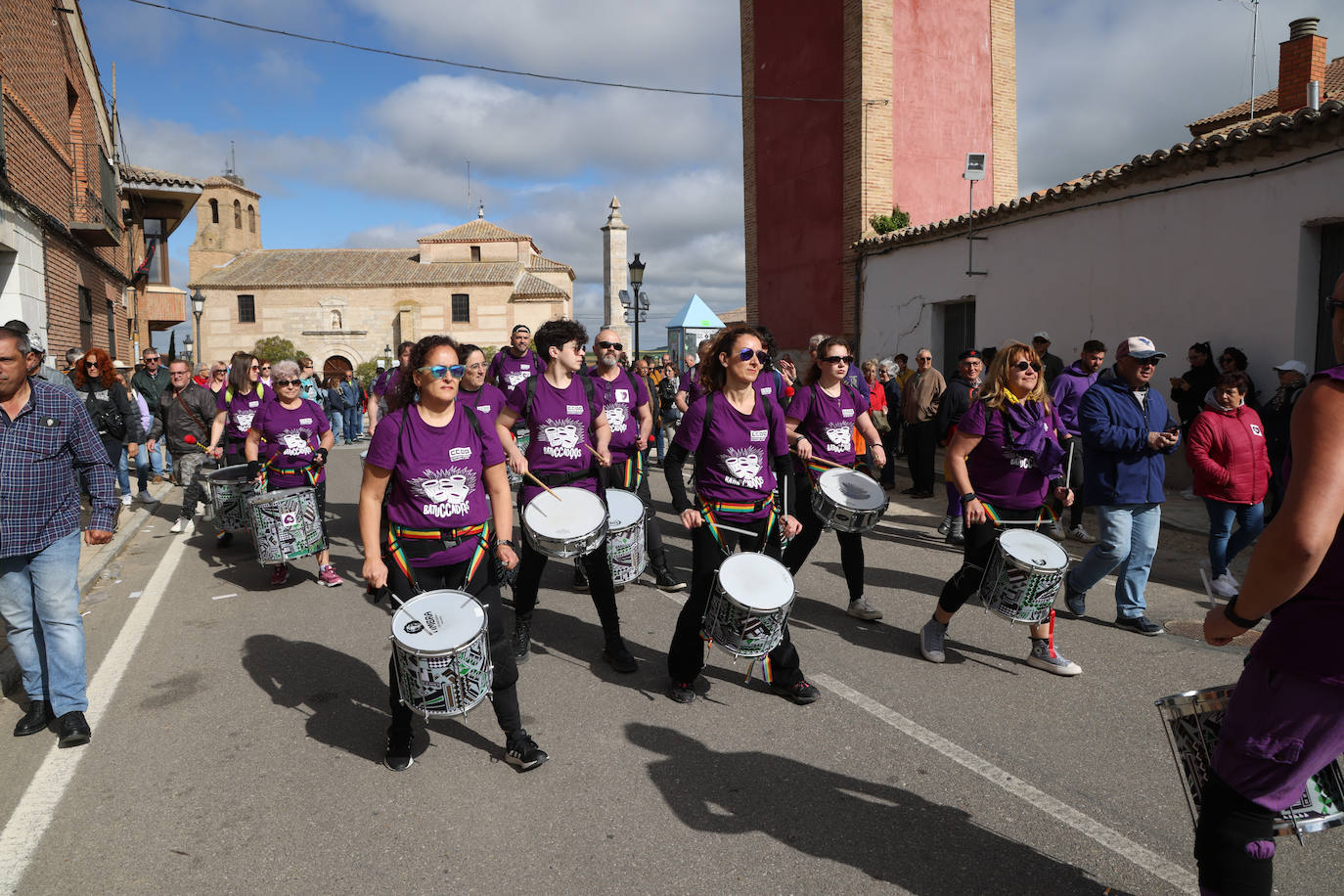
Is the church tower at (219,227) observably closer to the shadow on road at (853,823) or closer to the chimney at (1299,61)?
the chimney at (1299,61)

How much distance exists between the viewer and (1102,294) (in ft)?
42.3

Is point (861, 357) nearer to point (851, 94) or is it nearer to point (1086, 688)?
point (851, 94)

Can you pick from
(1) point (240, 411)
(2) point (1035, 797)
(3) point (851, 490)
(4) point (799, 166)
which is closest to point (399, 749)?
(2) point (1035, 797)

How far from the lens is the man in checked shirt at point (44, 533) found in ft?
13.4

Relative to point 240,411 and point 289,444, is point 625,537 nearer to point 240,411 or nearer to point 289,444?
point 289,444

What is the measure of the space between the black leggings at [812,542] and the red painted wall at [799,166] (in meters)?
14.1

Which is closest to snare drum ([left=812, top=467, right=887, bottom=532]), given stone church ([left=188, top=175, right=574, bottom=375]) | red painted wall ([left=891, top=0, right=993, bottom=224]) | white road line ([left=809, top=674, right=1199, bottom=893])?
white road line ([left=809, top=674, right=1199, bottom=893])

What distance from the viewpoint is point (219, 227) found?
6731 cm

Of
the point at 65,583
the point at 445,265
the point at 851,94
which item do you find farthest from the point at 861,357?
the point at 445,265

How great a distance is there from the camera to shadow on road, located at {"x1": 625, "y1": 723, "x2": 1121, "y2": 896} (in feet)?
9.71

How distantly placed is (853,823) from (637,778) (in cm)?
92

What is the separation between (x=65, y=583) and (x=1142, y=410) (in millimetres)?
6212

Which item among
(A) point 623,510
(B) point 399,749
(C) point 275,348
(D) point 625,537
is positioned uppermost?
(C) point 275,348

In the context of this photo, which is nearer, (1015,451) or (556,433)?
(1015,451)
